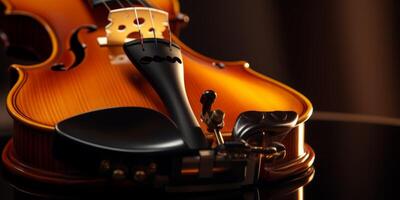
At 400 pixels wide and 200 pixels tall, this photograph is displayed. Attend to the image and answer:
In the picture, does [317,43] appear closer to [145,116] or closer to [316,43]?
[316,43]

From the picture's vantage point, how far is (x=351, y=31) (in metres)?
1.25

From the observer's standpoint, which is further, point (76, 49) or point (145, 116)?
point (76, 49)

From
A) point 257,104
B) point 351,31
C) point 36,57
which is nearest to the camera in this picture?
point 257,104

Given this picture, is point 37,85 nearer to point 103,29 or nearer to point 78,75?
point 78,75

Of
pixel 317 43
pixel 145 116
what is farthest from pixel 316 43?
pixel 145 116

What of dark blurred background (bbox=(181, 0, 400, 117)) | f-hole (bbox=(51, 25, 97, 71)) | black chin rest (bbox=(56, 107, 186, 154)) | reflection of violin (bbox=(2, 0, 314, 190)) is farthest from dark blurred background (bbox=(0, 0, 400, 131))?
black chin rest (bbox=(56, 107, 186, 154))

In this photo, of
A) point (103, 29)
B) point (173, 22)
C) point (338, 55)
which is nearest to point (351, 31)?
point (338, 55)

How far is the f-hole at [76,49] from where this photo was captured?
2.66 ft

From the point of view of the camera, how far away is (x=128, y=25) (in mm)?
877

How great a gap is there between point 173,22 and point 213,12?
0.84 feet

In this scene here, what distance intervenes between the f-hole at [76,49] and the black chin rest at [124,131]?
0.23 meters

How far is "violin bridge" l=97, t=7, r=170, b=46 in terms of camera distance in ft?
2.85

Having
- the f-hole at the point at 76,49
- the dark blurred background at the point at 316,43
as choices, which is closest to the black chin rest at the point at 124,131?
the f-hole at the point at 76,49

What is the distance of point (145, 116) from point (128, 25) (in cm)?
31
